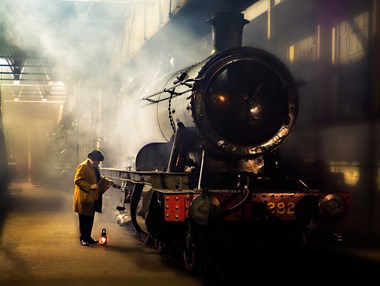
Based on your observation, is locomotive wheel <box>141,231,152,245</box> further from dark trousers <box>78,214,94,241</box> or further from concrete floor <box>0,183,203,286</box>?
dark trousers <box>78,214,94,241</box>

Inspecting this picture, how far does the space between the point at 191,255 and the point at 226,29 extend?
133 inches

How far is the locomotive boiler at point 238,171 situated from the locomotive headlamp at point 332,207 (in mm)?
12

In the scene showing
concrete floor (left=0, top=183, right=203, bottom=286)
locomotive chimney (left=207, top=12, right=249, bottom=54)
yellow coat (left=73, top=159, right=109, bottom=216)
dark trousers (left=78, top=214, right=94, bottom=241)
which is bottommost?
concrete floor (left=0, top=183, right=203, bottom=286)

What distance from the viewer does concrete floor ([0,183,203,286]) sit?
610cm

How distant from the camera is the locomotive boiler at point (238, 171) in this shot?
639 cm

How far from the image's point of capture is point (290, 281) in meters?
6.10

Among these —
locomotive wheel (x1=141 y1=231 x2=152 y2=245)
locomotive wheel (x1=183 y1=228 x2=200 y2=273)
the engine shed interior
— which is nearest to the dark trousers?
locomotive wheel (x1=141 y1=231 x2=152 y2=245)

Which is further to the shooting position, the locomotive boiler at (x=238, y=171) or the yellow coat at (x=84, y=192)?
the yellow coat at (x=84, y=192)

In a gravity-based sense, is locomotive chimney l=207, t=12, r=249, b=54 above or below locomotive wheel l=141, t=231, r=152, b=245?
above

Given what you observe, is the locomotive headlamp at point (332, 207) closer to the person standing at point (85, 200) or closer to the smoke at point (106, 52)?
the smoke at point (106, 52)

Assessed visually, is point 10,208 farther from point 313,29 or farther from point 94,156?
point 313,29

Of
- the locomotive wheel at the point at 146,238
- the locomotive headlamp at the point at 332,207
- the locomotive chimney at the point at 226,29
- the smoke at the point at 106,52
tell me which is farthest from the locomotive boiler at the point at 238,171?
the smoke at the point at 106,52

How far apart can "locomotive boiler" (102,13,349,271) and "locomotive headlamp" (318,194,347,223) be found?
0.04 ft

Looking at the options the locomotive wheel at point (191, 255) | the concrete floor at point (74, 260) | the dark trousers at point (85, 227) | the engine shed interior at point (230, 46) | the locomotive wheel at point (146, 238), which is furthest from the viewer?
the dark trousers at point (85, 227)
